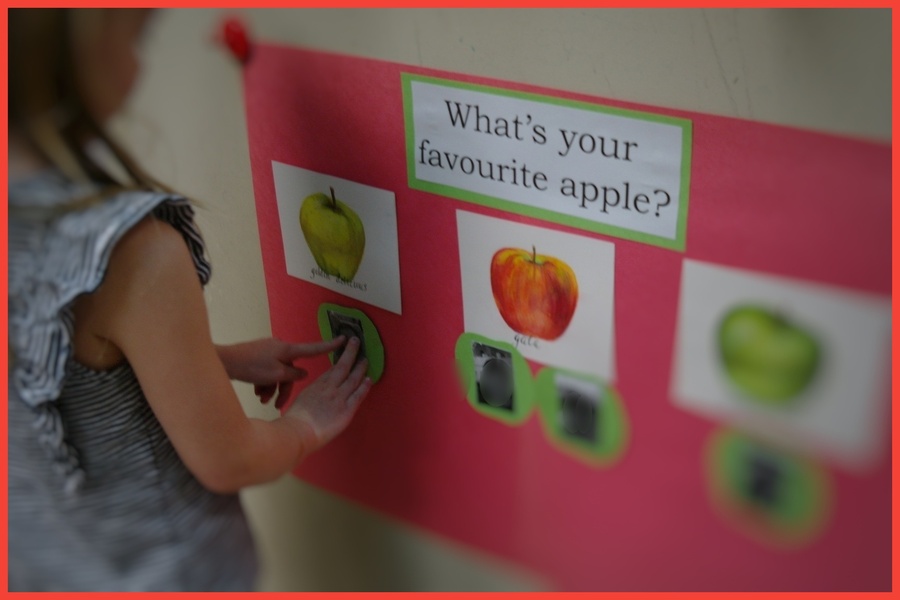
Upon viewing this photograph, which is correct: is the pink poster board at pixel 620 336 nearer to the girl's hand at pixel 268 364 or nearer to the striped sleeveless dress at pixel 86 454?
the girl's hand at pixel 268 364

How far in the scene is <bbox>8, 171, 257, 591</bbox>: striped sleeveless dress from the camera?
0.67 metres

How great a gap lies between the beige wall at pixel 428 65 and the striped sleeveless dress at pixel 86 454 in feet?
0.20

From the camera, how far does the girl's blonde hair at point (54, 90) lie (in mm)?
649

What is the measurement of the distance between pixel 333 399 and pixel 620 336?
0.29 m

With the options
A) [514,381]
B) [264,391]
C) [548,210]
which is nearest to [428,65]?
[548,210]

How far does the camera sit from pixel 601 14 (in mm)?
561

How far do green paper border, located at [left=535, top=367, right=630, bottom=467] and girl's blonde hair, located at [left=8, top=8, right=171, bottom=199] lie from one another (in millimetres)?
351

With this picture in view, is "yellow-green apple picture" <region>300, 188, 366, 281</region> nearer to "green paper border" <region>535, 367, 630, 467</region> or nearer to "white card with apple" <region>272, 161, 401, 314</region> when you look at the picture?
"white card with apple" <region>272, 161, 401, 314</region>

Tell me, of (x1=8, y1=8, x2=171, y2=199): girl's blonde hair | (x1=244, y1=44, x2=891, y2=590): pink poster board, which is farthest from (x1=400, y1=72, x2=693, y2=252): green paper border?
(x1=8, y1=8, x2=171, y2=199): girl's blonde hair

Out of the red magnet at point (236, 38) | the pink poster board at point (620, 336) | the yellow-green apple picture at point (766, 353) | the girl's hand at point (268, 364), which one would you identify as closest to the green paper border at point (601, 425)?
the pink poster board at point (620, 336)

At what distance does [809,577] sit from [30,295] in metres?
0.58

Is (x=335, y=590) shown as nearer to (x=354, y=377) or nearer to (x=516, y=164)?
(x=354, y=377)

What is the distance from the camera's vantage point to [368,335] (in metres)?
0.80

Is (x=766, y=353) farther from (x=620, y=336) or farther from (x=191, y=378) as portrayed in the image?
(x=191, y=378)
